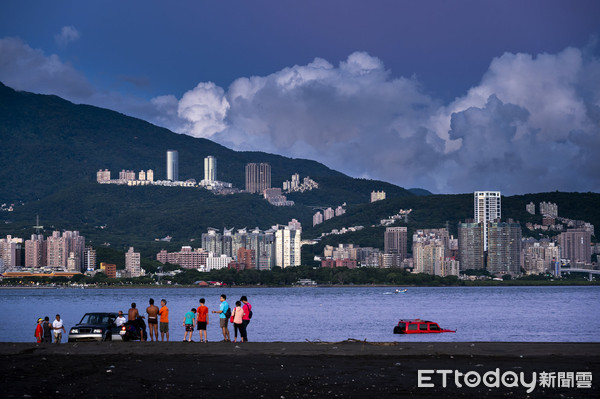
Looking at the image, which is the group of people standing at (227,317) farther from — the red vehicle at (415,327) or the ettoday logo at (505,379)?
the red vehicle at (415,327)

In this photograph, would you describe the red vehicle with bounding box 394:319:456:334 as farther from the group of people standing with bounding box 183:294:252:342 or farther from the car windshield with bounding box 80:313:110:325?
the car windshield with bounding box 80:313:110:325

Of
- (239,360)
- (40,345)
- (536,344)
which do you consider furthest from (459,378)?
(40,345)

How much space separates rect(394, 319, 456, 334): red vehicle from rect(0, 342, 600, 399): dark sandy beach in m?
33.1

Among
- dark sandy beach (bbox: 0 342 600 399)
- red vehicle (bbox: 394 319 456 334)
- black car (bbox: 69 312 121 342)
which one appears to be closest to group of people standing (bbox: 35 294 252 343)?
black car (bbox: 69 312 121 342)

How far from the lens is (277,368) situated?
90.7 feet

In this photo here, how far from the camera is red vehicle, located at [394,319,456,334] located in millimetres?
67938

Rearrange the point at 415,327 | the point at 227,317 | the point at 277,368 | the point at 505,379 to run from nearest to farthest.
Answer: the point at 505,379
the point at 277,368
the point at 227,317
the point at 415,327

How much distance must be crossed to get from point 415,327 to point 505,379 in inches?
1782

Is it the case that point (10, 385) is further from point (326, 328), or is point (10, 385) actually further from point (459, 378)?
point (326, 328)

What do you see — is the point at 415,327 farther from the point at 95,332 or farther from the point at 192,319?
the point at 95,332

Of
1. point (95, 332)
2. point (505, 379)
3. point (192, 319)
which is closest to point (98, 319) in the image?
point (95, 332)

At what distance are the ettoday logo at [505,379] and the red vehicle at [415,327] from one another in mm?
41887

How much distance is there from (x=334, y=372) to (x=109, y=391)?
6.52 meters

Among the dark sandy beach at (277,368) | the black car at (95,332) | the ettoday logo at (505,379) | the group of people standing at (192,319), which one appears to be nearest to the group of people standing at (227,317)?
the group of people standing at (192,319)
